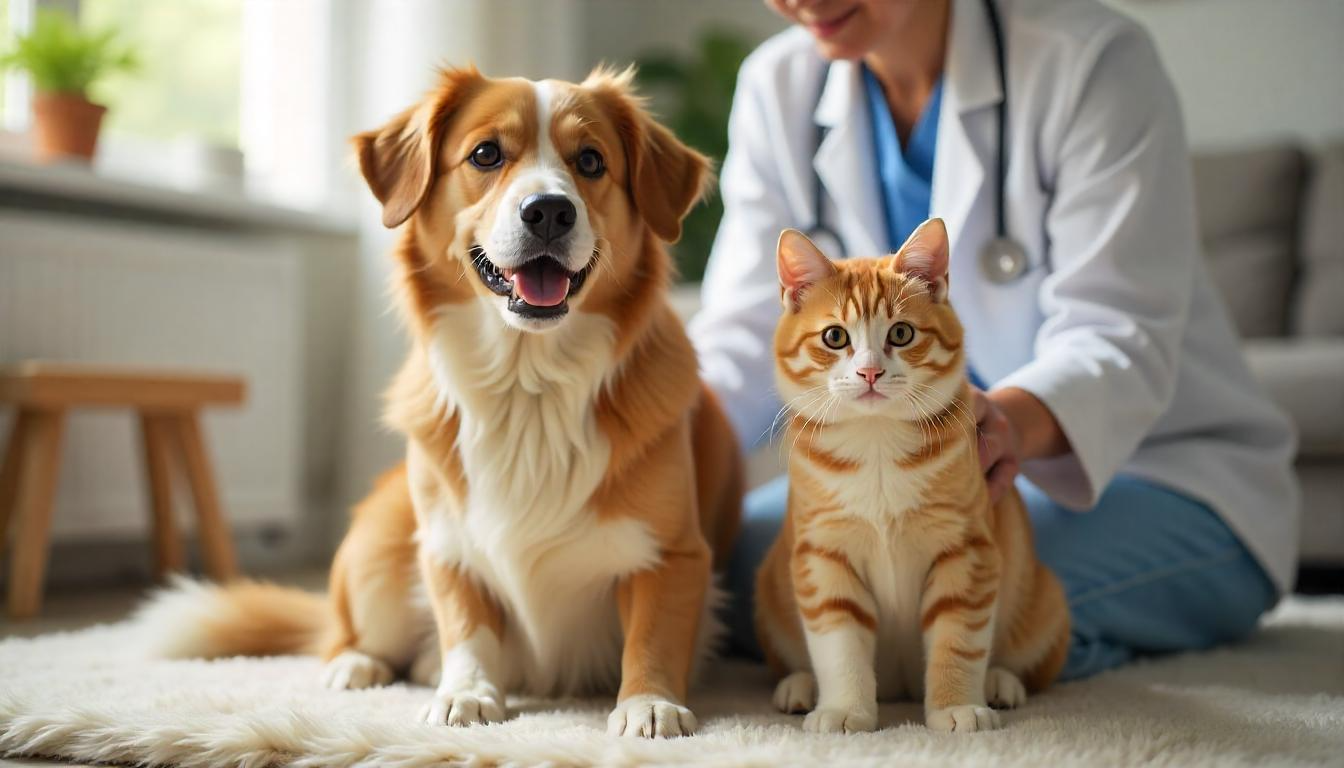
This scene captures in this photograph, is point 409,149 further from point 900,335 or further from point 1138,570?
point 1138,570

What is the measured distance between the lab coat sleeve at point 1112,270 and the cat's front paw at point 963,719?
1.47 feet

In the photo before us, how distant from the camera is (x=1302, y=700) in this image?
1.39 metres

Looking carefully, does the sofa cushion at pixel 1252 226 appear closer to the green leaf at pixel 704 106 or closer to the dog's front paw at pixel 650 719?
the green leaf at pixel 704 106

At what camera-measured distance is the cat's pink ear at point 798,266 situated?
1255 mm

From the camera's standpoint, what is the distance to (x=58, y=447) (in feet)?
7.87

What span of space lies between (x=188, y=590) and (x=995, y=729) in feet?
4.30

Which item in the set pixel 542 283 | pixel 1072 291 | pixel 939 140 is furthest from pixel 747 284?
pixel 542 283

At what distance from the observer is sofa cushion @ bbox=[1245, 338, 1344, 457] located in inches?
99.1

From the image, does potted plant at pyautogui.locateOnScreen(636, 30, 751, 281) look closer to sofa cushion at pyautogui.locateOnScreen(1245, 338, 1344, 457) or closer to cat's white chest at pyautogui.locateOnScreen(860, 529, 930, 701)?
sofa cushion at pyautogui.locateOnScreen(1245, 338, 1344, 457)

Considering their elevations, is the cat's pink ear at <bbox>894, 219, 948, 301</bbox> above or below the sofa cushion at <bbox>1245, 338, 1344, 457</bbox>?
above

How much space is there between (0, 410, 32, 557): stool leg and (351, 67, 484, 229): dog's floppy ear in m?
1.39

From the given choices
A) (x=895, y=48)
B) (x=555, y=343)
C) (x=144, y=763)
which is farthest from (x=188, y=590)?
(x=895, y=48)

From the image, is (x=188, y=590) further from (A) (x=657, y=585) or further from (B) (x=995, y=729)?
(B) (x=995, y=729)

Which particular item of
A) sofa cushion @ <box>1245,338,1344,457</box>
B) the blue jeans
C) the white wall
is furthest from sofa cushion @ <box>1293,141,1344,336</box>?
the blue jeans
